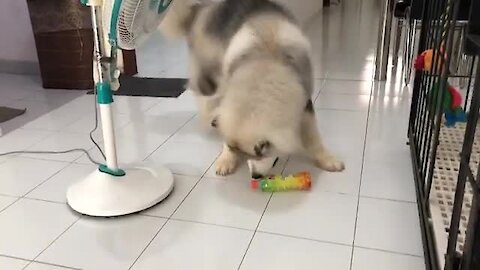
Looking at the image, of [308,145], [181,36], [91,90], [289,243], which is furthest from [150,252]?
[91,90]

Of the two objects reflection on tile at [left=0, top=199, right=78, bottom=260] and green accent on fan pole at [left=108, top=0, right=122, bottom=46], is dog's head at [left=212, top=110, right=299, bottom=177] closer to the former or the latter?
green accent on fan pole at [left=108, top=0, right=122, bottom=46]

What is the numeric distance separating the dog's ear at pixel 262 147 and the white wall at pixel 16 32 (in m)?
2.57

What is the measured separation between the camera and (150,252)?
141cm

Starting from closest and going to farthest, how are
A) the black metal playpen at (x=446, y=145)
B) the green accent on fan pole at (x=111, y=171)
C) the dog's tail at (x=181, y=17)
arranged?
the black metal playpen at (x=446, y=145), the green accent on fan pole at (x=111, y=171), the dog's tail at (x=181, y=17)

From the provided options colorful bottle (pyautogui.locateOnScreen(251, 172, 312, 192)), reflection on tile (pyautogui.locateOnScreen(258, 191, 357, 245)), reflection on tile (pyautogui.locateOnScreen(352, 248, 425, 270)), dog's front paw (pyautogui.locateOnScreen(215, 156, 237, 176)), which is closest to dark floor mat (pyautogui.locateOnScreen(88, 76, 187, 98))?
dog's front paw (pyautogui.locateOnScreen(215, 156, 237, 176))

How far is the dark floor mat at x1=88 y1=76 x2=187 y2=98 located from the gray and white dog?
2.59 ft

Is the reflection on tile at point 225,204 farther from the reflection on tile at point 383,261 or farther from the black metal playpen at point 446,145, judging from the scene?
the black metal playpen at point 446,145

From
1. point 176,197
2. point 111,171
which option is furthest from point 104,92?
point 176,197

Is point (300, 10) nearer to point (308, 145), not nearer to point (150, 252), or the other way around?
point (308, 145)

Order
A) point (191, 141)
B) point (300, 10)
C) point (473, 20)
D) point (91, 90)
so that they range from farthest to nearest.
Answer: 1. point (300, 10)
2. point (91, 90)
3. point (191, 141)
4. point (473, 20)

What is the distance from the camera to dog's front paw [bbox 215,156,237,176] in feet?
6.11

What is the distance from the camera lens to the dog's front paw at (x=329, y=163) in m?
1.86

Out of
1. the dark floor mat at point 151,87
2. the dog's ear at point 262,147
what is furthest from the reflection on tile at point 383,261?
the dark floor mat at point 151,87

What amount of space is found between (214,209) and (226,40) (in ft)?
2.40
